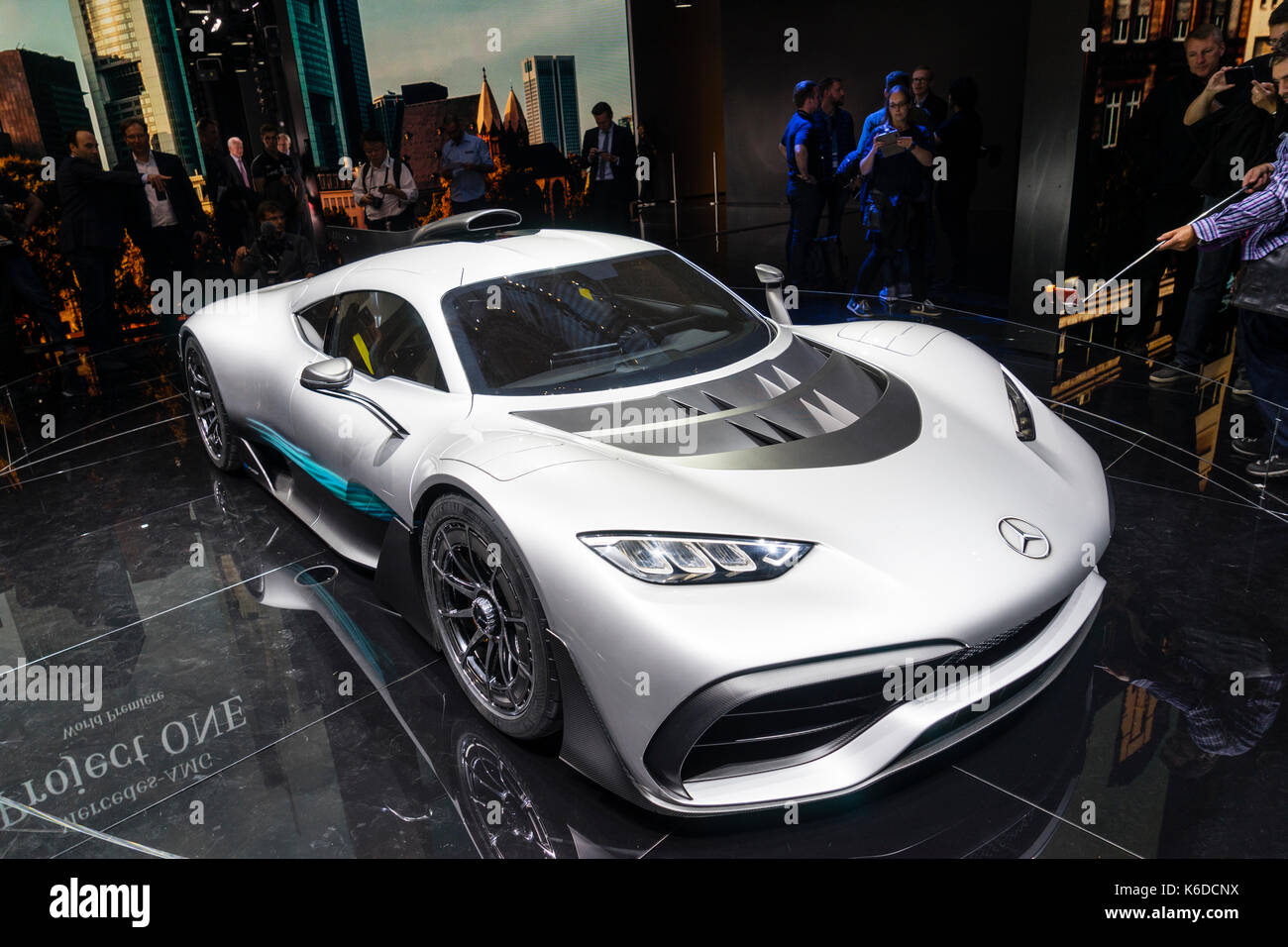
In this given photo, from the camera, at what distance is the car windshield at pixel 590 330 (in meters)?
2.68

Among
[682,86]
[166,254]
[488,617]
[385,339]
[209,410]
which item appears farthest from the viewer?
[682,86]

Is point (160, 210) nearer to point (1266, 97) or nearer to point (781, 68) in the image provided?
point (1266, 97)

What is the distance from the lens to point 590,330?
282 centimetres

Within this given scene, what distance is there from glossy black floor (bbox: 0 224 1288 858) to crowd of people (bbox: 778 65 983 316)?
2.81 m

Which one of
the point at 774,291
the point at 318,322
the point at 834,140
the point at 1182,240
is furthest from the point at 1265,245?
the point at 834,140

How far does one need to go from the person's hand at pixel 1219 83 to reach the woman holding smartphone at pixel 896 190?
5.56 ft

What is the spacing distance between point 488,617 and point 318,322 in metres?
1.89

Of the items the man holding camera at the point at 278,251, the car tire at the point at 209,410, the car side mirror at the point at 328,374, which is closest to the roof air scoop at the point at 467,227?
the car side mirror at the point at 328,374

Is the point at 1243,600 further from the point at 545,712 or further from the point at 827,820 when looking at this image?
the point at 545,712

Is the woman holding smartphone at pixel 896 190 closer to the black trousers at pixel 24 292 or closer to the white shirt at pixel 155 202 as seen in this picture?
the white shirt at pixel 155 202
